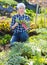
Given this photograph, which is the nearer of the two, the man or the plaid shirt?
the man

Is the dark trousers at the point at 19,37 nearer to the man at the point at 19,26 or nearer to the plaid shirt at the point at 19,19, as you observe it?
the man at the point at 19,26

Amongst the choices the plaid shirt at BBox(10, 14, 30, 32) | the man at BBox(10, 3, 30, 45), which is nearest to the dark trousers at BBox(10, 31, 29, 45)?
the man at BBox(10, 3, 30, 45)

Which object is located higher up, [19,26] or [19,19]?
[19,19]

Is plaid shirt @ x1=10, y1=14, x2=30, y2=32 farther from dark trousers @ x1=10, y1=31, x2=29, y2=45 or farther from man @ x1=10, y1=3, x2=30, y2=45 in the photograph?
dark trousers @ x1=10, y1=31, x2=29, y2=45

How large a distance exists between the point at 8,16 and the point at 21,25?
3.21 metres

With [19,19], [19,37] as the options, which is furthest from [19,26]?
[19,37]

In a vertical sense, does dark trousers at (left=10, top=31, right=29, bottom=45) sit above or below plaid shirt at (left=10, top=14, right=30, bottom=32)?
below

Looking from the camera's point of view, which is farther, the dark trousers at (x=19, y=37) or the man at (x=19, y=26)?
the dark trousers at (x=19, y=37)

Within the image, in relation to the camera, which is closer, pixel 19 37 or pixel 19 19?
pixel 19 19

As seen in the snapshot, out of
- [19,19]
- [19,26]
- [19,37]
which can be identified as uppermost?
[19,19]

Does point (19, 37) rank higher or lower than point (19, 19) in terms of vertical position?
lower

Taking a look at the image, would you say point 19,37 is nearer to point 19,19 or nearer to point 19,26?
point 19,26

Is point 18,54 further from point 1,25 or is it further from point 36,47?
point 1,25

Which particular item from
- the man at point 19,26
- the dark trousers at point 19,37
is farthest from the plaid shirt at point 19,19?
the dark trousers at point 19,37
